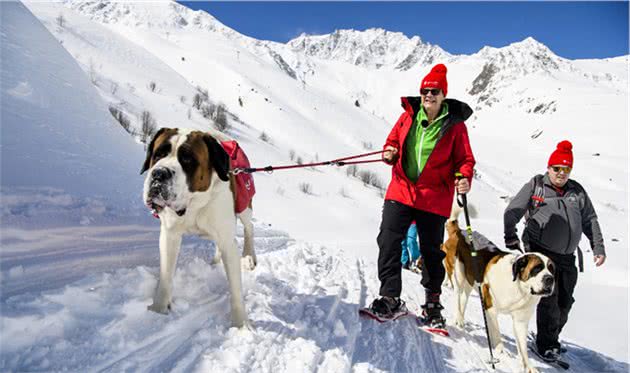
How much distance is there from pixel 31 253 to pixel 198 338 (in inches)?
42.7

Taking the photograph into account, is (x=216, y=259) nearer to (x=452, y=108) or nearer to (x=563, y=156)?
(x=452, y=108)

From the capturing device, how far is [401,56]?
158m

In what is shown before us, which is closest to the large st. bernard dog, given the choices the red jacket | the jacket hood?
the red jacket

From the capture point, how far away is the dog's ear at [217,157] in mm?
2438

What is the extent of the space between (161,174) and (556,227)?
3.72 m

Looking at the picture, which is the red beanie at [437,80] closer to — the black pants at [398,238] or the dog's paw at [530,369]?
the black pants at [398,238]

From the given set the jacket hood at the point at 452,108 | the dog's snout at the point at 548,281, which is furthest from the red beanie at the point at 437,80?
the dog's snout at the point at 548,281

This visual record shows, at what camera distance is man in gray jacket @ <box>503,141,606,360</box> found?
391 centimetres

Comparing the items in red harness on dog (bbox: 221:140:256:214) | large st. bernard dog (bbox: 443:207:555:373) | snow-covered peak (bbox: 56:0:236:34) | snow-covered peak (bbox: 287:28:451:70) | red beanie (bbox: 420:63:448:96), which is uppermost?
snow-covered peak (bbox: 287:28:451:70)

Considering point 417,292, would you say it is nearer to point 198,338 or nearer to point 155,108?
point 198,338

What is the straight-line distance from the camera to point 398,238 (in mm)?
3623

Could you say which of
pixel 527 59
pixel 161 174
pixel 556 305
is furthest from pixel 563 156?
pixel 527 59

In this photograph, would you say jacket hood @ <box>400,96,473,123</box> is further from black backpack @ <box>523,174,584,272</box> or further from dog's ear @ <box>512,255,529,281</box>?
dog's ear @ <box>512,255,529,281</box>

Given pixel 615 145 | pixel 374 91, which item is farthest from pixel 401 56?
pixel 615 145
